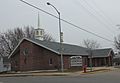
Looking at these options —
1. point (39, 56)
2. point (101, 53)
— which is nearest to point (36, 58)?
point (39, 56)

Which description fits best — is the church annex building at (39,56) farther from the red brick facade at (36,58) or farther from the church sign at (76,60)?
the church sign at (76,60)

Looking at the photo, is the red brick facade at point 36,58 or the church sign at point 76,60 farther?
the red brick facade at point 36,58

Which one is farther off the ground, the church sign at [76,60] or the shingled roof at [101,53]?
the shingled roof at [101,53]

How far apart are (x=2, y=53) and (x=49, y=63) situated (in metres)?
30.1

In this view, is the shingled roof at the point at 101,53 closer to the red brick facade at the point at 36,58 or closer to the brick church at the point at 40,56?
the brick church at the point at 40,56

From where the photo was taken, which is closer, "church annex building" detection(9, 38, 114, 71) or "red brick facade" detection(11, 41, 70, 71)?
"church annex building" detection(9, 38, 114, 71)

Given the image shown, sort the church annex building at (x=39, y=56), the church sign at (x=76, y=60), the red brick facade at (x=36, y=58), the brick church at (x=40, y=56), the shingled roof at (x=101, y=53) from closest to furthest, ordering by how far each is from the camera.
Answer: the church sign at (x=76, y=60), the brick church at (x=40, y=56), the church annex building at (x=39, y=56), the red brick facade at (x=36, y=58), the shingled roof at (x=101, y=53)

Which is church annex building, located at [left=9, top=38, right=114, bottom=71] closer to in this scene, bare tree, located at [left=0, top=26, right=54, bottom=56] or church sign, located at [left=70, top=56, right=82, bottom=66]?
church sign, located at [left=70, top=56, right=82, bottom=66]

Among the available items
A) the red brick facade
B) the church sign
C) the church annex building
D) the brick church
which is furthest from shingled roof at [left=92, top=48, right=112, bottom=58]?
the church sign

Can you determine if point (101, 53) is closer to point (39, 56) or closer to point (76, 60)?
point (76, 60)

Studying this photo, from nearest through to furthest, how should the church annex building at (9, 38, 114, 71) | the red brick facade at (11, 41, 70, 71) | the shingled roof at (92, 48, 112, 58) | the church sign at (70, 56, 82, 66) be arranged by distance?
the church sign at (70, 56, 82, 66) < the church annex building at (9, 38, 114, 71) < the red brick facade at (11, 41, 70, 71) < the shingled roof at (92, 48, 112, 58)

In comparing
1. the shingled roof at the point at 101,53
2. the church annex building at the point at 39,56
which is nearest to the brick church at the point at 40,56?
the church annex building at the point at 39,56

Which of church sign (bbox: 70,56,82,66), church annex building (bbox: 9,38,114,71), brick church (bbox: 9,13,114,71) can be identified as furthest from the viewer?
church annex building (bbox: 9,38,114,71)

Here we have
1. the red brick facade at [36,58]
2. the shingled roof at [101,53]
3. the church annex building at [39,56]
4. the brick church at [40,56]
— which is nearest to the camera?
the brick church at [40,56]
